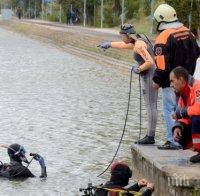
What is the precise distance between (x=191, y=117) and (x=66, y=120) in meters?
7.92

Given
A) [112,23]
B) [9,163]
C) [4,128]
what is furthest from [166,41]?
[112,23]

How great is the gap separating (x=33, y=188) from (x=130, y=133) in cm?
448

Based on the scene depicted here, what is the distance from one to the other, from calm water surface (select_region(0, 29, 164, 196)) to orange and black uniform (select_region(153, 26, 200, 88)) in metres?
1.80

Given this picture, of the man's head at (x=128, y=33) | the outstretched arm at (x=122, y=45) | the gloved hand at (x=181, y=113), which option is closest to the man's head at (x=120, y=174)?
the gloved hand at (x=181, y=113)

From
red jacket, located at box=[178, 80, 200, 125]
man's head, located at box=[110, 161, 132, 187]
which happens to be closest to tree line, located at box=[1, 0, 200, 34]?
red jacket, located at box=[178, 80, 200, 125]

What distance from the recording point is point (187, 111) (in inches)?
305

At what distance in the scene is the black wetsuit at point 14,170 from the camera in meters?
10.0

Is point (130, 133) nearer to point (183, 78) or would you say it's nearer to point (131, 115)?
point (131, 115)

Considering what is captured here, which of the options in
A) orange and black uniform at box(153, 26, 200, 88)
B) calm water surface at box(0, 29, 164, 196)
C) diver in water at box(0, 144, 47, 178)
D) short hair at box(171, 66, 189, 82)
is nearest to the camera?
short hair at box(171, 66, 189, 82)

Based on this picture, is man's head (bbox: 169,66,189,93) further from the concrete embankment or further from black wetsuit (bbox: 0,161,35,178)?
black wetsuit (bbox: 0,161,35,178)

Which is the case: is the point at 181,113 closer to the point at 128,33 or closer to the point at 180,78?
the point at 180,78

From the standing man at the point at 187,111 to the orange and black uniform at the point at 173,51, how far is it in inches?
33.4

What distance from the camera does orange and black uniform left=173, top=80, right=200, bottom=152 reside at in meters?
7.66

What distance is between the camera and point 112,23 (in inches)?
2485
